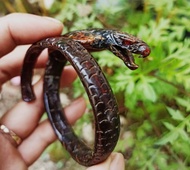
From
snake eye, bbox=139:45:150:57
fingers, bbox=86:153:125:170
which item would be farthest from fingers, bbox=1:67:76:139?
snake eye, bbox=139:45:150:57

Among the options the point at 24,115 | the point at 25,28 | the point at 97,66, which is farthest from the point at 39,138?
the point at 97,66

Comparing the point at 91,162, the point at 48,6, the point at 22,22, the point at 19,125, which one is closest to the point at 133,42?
the point at 91,162

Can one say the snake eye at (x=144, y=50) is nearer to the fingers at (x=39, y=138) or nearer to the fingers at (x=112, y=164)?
the fingers at (x=112, y=164)

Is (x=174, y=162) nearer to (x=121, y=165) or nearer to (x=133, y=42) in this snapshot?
(x=121, y=165)

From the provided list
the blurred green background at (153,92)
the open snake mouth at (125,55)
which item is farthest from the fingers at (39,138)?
the open snake mouth at (125,55)

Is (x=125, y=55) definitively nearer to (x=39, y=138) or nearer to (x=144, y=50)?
(x=144, y=50)

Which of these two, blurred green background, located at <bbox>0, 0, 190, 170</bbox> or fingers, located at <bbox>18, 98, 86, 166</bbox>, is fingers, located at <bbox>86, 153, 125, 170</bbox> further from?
fingers, located at <bbox>18, 98, 86, 166</bbox>
